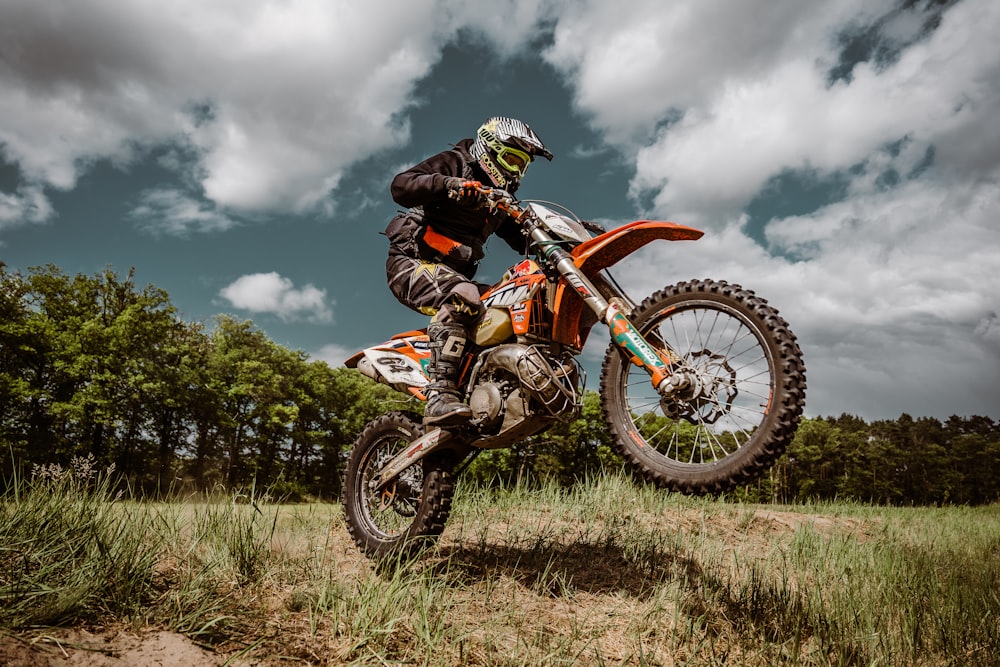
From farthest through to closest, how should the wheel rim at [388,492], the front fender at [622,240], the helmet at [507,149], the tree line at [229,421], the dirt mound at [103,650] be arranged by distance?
1. the tree line at [229,421]
2. the wheel rim at [388,492]
3. the helmet at [507,149]
4. the front fender at [622,240]
5. the dirt mound at [103,650]

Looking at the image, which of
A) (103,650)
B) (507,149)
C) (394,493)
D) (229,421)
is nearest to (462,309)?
(507,149)

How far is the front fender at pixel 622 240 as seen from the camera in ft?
12.5

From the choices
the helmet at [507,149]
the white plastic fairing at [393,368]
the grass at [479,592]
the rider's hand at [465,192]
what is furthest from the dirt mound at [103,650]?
the helmet at [507,149]

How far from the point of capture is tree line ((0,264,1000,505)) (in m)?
26.4

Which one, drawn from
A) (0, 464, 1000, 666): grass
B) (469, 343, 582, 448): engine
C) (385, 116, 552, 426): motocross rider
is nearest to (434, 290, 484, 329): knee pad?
(385, 116, 552, 426): motocross rider

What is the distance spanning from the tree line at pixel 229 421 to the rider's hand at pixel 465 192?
19.0 m

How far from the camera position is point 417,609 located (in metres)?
A: 3.40

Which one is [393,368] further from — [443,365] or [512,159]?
[512,159]

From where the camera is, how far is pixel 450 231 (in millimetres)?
5102

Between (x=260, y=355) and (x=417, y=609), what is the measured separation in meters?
34.5

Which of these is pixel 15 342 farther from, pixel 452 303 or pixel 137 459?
pixel 452 303

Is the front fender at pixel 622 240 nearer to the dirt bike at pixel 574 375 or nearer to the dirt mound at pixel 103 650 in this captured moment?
the dirt bike at pixel 574 375

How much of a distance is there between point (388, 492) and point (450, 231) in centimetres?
233

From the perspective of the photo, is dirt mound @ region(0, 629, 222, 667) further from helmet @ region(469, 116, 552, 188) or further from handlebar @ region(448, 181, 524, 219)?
helmet @ region(469, 116, 552, 188)
